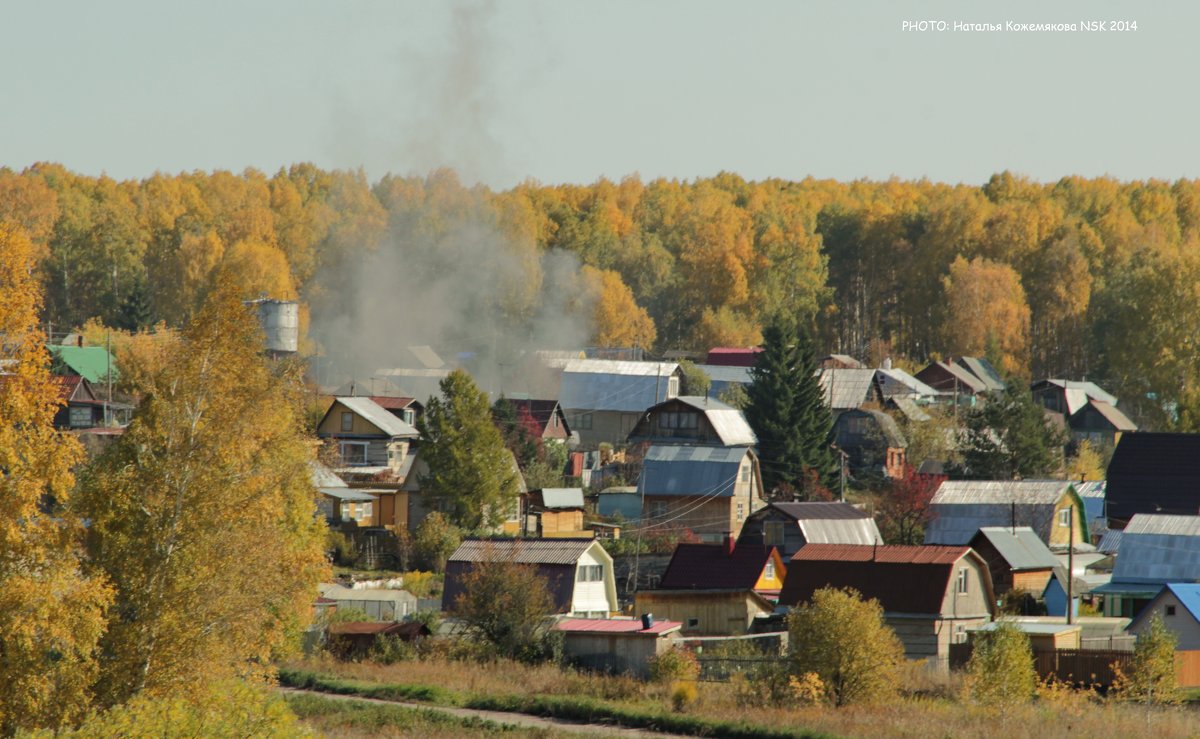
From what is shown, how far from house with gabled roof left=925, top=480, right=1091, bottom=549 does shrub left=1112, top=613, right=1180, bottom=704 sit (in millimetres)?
14943

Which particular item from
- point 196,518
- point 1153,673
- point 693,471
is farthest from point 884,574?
point 196,518

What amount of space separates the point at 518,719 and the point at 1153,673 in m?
11.0

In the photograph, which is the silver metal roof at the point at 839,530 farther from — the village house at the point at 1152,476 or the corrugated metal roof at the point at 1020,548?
the village house at the point at 1152,476

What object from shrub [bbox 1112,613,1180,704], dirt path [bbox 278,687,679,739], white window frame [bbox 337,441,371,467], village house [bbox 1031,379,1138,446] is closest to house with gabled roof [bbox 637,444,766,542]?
white window frame [bbox 337,441,371,467]

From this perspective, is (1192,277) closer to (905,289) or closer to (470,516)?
(905,289)

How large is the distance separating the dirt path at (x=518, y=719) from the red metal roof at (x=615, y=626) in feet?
13.7

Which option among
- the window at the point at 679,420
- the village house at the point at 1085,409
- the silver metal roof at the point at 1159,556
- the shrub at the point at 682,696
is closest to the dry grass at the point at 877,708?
the shrub at the point at 682,696

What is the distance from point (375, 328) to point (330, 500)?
137ft

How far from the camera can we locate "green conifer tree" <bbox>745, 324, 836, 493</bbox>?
54156 mm

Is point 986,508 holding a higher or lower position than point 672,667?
higher

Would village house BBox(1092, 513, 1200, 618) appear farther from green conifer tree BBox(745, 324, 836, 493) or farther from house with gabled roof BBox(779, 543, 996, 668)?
green conifer tree BBox(745, 324, 836, 493)

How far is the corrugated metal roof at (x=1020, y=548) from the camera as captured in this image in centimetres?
3894

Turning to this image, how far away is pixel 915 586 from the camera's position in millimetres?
34656

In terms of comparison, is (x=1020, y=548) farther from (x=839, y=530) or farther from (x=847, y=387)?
(x=847, y=387)
